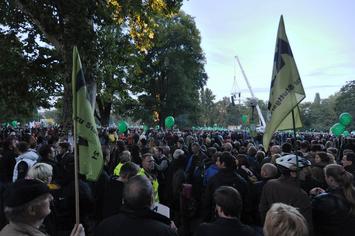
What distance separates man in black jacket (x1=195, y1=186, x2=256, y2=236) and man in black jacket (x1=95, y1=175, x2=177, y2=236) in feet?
1.17

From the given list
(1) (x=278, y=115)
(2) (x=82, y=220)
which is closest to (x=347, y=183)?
(1) (x=278, y=115)

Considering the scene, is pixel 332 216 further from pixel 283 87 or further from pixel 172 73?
pixel 172 73

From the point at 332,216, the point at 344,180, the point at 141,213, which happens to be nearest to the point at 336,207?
the point at 332,216

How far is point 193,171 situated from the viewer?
7.66 meters

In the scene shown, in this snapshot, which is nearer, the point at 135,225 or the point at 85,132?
the point at 135,225

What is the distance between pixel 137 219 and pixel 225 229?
0.79 metres

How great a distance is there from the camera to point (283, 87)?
482 cm

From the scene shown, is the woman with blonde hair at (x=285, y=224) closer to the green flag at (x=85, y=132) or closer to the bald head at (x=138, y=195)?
the bald head at (x=138, y=195)

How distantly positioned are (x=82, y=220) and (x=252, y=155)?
5.20 m

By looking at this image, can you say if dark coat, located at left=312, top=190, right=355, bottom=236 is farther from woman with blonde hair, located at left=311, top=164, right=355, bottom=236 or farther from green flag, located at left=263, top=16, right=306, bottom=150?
green flag, located at left=263, top=16, right=306, bottom=150

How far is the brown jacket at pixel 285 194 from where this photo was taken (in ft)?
14.8

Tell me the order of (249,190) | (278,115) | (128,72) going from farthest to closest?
1. (128,72)
2. (249,190)
3. (278,115)

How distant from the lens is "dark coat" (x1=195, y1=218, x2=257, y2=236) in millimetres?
3287

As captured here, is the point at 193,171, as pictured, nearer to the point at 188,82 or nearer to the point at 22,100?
the point at 22,100
